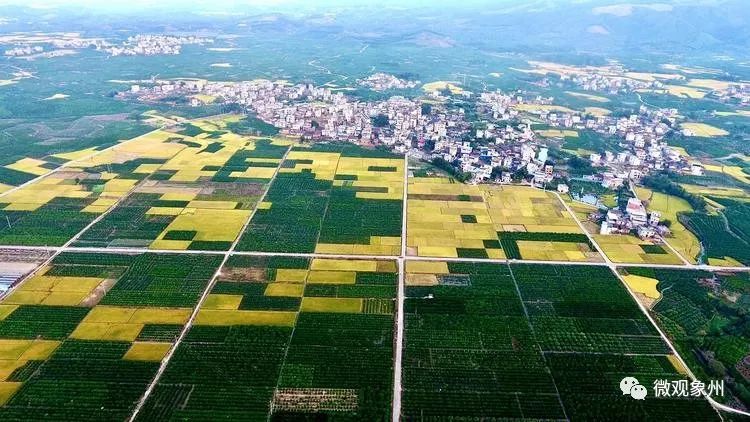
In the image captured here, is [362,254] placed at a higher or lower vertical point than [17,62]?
lower

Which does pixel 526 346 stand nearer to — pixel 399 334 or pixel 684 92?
pixel 399 334

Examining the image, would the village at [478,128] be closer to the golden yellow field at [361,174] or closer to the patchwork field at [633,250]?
the patchwork field at [633,250]

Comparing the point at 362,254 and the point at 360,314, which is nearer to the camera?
the point at 360,314

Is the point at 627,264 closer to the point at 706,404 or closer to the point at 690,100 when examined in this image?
the point at 706,404

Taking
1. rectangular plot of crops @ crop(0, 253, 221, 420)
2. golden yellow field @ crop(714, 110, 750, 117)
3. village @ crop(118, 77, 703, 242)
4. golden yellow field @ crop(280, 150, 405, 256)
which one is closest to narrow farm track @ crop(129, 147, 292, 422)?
rectangular plot of crops @ crop(0, 253, 221, 420)

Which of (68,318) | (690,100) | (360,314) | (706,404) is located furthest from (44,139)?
(690,100)

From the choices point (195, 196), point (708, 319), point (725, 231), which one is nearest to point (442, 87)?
point (725, 231)
